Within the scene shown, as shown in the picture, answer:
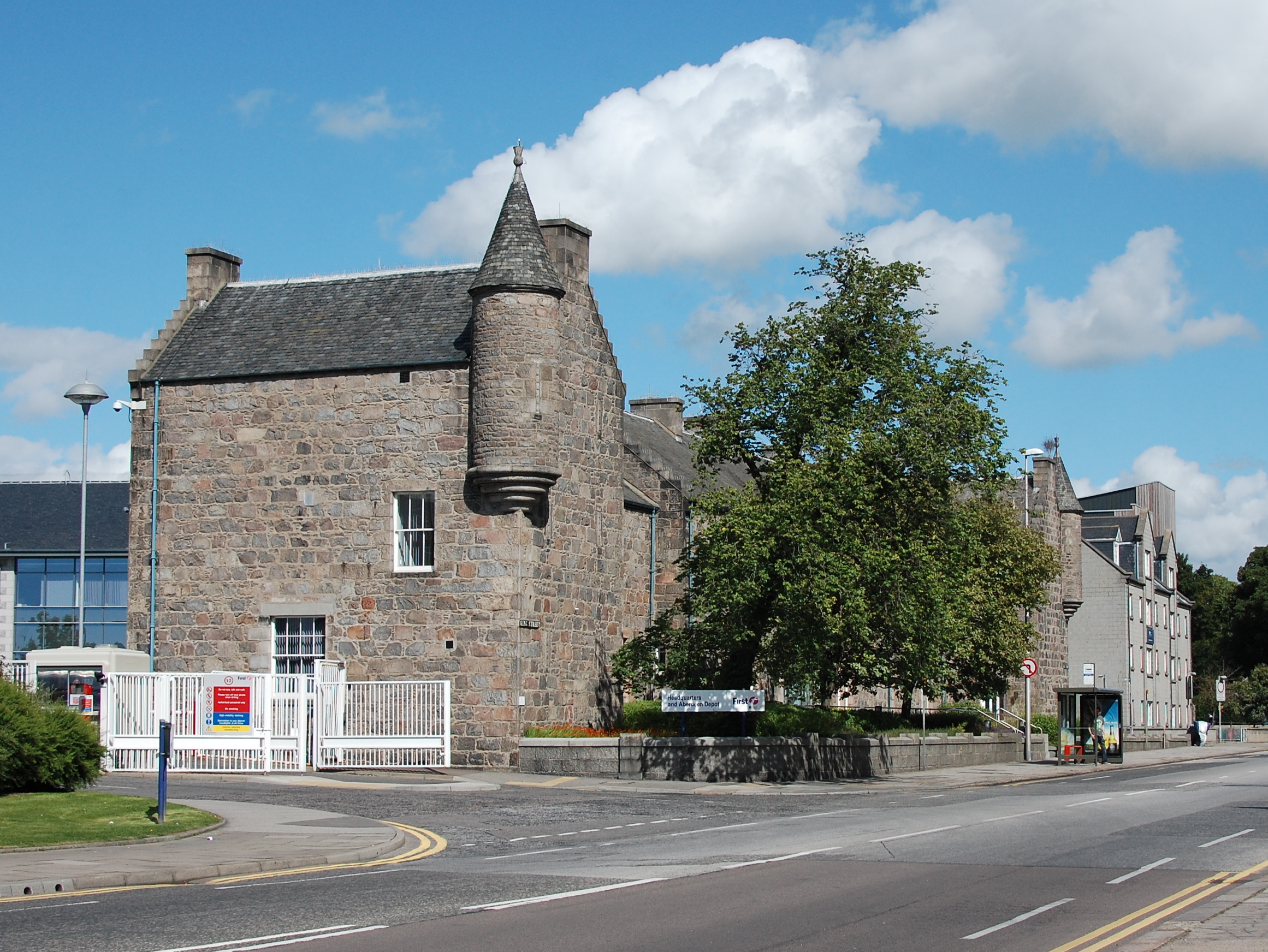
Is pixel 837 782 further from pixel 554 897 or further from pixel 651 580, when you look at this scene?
pixel 554 897

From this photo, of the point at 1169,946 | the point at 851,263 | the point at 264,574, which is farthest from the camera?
the point at 264,574

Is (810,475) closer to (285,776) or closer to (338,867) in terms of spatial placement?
(285,776)

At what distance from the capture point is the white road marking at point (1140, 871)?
1416 centimetres

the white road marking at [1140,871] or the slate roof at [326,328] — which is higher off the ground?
the slate roof at [326,328]

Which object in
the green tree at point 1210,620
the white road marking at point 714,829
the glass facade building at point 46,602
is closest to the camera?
the white road marking at point 714,829

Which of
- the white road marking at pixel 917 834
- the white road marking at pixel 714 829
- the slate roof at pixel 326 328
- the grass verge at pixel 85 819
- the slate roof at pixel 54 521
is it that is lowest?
the white road marking at pixel 714 829

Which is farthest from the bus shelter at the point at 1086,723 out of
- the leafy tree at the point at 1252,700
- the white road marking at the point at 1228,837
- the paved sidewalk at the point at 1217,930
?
the leafy tree at the point at 1252,700

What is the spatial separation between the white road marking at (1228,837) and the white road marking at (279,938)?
11.1 m

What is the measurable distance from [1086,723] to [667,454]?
51.4ft

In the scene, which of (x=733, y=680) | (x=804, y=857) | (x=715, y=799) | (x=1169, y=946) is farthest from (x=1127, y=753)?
(x=1169, y=946)

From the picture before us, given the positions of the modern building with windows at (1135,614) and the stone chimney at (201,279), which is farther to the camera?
the modern building with windows at (1135,614)

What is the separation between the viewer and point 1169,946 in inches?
408

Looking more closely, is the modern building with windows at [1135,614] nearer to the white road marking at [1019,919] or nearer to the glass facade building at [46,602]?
the glass facade building at [46,602]

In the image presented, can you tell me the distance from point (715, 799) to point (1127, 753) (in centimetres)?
3440
